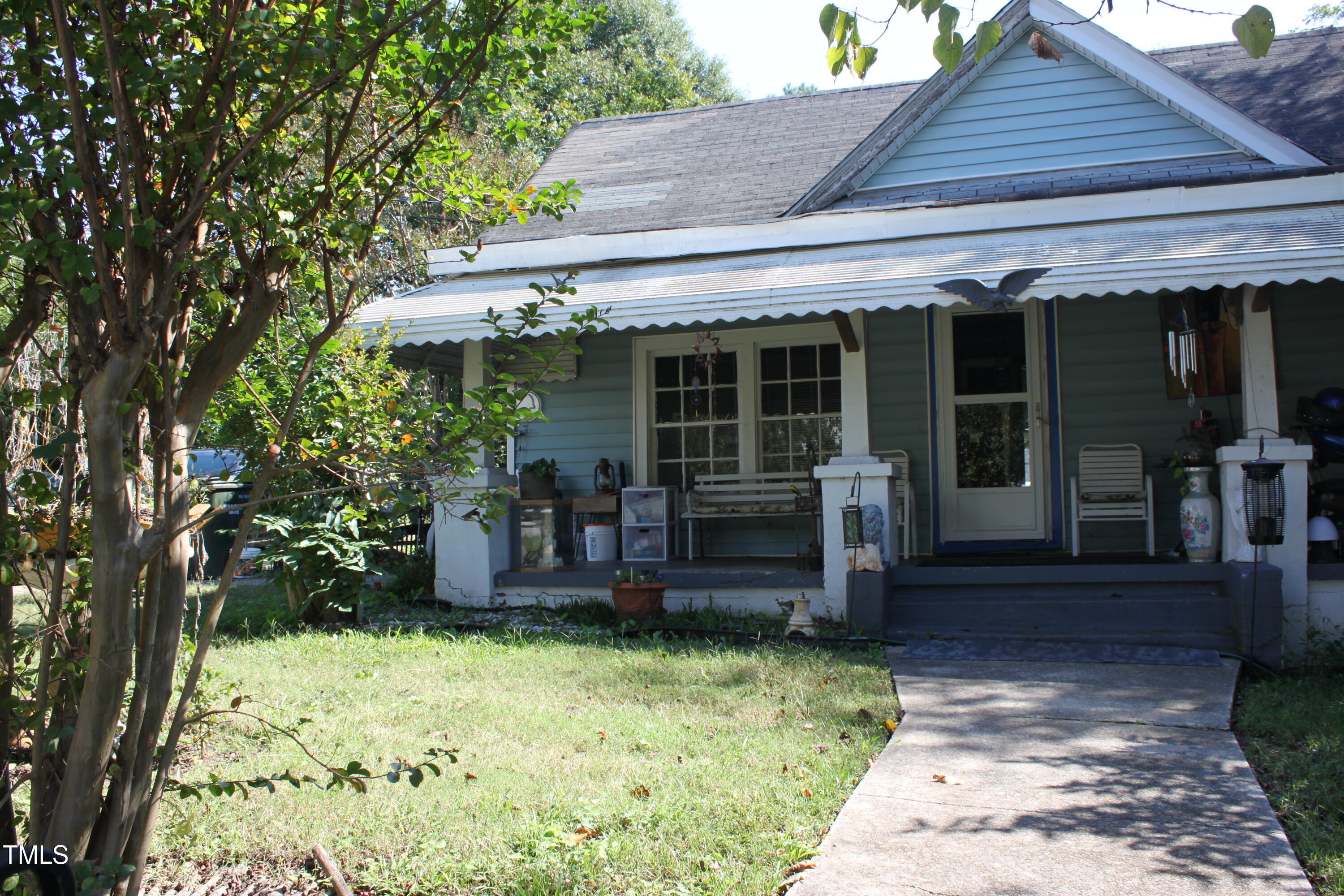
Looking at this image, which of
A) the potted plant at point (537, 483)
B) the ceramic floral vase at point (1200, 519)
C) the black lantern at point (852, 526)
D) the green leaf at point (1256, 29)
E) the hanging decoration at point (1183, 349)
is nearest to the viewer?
the green leaf at point (1256, 29)

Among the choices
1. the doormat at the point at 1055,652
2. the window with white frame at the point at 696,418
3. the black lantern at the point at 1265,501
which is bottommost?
the doormat at the point at 1055,652

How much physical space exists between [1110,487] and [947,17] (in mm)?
6822

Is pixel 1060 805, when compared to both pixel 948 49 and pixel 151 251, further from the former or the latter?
pixel 151 251

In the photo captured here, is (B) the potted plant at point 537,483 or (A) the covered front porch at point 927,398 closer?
(A) the covered front porch at point 927,398

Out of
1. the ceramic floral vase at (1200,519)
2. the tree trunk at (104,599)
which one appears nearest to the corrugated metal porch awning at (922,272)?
the ceramic floral vase at (1200,519)

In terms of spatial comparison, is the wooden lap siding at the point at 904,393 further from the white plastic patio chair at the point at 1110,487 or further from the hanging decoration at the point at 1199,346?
the hanging decoration at the point at 1199,346

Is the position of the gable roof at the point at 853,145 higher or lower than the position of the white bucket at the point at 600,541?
higher

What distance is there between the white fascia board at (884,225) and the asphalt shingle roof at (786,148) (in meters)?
0.23

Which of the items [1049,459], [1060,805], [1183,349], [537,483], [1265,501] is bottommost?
[1060,805]

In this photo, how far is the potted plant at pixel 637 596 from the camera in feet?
23.9

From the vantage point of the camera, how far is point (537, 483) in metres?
8.81

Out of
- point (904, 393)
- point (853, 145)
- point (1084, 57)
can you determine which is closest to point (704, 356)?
point (904, 393)

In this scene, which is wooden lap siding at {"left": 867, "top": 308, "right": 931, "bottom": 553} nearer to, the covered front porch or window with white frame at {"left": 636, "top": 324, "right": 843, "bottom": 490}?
the covered front porch

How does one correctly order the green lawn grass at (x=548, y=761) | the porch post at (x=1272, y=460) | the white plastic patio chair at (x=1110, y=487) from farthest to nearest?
the white plastic patio chair at (x=1110, y=487), the porch post at (x=1272, y=460), the green lawn grass at (x=548, y=761)
